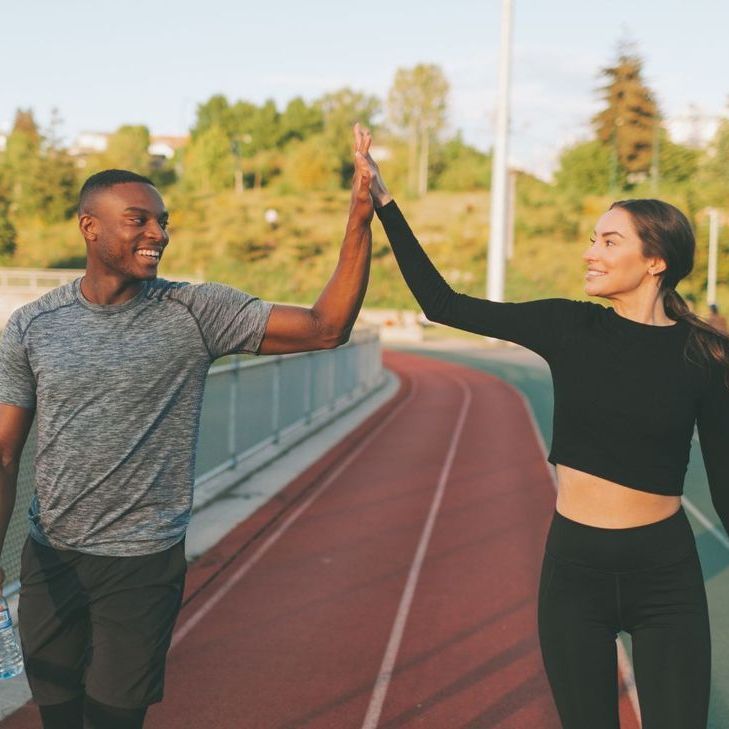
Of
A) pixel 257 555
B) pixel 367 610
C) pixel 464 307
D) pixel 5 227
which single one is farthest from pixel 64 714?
pixel 5 227

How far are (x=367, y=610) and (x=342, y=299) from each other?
4.12 meters

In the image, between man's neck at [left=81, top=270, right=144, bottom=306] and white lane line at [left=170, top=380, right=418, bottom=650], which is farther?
white lane line at [left=170, top=380, right=418, bottom=650]

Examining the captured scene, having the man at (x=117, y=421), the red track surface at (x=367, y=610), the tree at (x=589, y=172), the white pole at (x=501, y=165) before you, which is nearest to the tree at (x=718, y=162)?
the white pole at (x=501, y=165)

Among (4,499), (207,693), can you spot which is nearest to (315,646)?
(207,693)

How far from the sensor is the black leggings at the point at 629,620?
245 centimetres

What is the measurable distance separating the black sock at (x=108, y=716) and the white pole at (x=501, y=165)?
1395 inches

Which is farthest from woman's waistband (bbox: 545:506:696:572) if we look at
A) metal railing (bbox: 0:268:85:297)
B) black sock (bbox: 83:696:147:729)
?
metal railing (bbox: 0:268:85:297)

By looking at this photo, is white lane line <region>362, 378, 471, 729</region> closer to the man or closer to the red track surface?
the red track surface

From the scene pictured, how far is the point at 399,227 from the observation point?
279 centimetres

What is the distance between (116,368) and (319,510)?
7135mm

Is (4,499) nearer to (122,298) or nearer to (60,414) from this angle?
(60,414)

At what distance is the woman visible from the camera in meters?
2.50

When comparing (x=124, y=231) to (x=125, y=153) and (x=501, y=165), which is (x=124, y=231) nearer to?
(x=501, y=165)

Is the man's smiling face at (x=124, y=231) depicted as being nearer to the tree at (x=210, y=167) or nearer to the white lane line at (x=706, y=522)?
the white lane line at (x=706, y=522)
